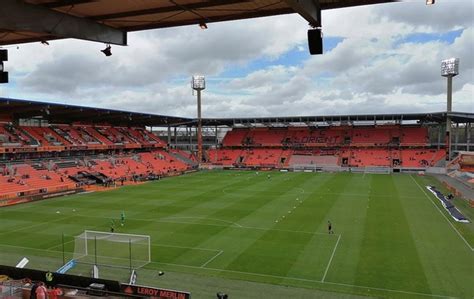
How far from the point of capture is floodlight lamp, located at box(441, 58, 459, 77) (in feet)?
212

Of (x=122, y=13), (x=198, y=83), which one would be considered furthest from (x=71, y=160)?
(x=122, y=13)

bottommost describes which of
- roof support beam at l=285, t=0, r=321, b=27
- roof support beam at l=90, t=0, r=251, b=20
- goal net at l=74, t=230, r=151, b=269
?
goal net at l=74, t=230, r=151, b=269

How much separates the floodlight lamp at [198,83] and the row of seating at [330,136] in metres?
14.3

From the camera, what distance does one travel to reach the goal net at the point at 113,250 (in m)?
19.2

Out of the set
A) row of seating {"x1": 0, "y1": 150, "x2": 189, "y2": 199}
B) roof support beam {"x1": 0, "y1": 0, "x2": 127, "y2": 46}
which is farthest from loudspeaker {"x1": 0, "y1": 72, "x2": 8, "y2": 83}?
row of seating {"x1": 0, "y1": 150, "x2": 189, "y2": 199}

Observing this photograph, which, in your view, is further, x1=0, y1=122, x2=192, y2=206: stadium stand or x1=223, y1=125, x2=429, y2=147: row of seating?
x1=223, y1=125, x2=429, y2=147: row of seating

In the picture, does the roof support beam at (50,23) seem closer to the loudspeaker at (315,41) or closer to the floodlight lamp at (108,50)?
the floodlight lamp at (108,50)

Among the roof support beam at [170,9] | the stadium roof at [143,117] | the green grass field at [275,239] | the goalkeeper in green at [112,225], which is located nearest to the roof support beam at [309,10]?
the roof support beam at [170,9]

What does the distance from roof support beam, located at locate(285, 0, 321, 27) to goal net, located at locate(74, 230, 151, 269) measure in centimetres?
1431

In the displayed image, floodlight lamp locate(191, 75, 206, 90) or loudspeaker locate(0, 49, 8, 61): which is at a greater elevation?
floodlight lamp locate(191, 75, 206, 90)

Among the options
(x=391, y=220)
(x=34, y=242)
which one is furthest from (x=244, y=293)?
(x=391, y=220)

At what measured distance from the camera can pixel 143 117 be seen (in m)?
68.0

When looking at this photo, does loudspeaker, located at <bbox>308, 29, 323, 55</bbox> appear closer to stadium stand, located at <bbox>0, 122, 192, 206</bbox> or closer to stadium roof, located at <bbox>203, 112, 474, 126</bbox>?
stadium stand, located at <bbox>0, 122, 192, 206</bbox>

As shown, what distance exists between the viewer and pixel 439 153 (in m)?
66.3
